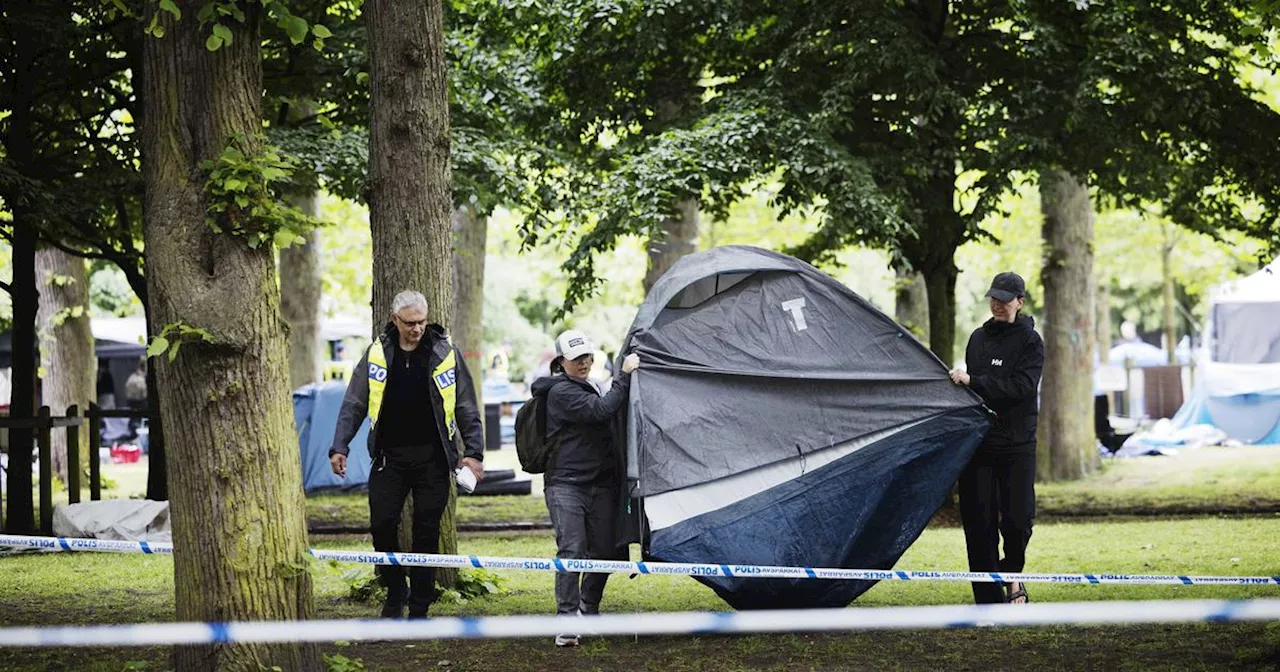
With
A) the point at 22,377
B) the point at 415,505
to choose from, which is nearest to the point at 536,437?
the point at 415,505

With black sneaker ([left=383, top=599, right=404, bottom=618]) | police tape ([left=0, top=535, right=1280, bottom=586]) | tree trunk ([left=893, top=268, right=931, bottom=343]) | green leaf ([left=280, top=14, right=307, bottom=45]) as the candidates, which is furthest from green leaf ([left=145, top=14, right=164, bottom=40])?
tree trunk ([left=893, top=268, right=931, bottom=343])

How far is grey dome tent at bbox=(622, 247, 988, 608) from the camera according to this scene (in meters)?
→ 8.02

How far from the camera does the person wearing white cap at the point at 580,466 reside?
8.10 metres

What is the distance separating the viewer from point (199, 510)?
618 centimetres

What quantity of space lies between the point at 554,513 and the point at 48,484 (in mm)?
7865

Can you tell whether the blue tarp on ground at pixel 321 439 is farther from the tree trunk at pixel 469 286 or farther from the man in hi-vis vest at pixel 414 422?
the man in hi-vis vest at pixel 414 422

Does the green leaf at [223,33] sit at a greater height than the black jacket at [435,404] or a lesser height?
greater

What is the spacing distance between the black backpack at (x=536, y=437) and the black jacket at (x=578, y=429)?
0.04 metres

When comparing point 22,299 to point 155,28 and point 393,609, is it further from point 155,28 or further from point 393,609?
point 155,28

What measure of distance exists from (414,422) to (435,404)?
0.21 meters

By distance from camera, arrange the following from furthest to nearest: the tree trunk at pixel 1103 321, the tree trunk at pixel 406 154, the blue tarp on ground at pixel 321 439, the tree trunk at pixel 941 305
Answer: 1. the tree trunk at pixel 1103 321
2. the blue tarp on ground at pixel 321 439
3. the tree trunk at pixel 941 305
4. the tree trunk at pixel 406 154

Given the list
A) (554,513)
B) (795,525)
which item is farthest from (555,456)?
(795,525)

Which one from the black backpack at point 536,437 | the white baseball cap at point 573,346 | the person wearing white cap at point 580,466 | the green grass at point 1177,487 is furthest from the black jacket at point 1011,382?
the green grass at point 1177,487

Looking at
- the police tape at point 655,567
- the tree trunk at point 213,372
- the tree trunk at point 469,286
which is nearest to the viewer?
the tree trunk at point 213,372
